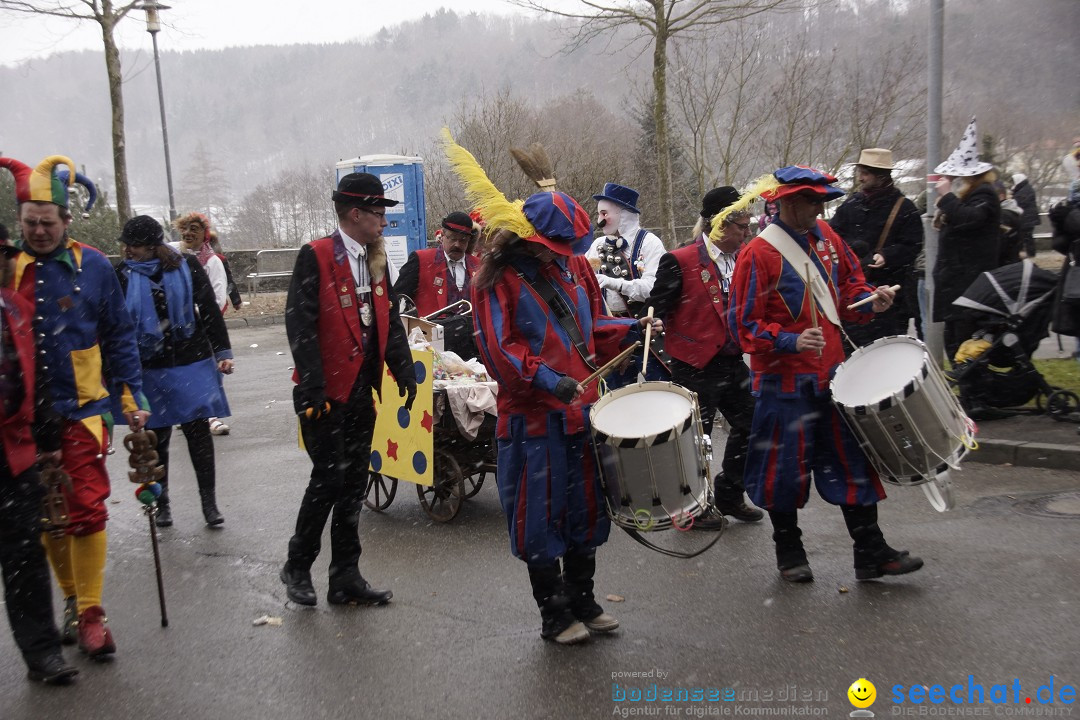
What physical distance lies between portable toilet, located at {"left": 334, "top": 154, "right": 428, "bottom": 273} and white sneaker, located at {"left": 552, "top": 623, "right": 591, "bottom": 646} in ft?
45.2

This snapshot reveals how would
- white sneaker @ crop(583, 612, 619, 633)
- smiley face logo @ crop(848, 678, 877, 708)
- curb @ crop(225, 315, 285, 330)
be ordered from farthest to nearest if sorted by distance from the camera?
curb @ crop(225, 315, 285, 330), white sneaker @ crop(583, 612, 619, 633), smiley face logo @ crop(848, 678, 877, 708)

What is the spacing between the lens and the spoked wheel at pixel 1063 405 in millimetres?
7738

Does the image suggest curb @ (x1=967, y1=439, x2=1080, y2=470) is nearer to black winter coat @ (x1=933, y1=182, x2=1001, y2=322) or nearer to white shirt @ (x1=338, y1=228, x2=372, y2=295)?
black winter coat @ (x1=933, y1=182, x2=1001, y2=322)

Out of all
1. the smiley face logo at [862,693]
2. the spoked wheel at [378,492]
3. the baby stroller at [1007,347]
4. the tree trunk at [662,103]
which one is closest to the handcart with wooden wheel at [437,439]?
the spoked wheel at [378,492]

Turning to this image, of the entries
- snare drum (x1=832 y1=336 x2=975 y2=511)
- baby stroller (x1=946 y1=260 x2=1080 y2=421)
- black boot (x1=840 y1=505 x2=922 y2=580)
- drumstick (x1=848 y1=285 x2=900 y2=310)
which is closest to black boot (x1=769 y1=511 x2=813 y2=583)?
black boot (x1=840 y1=505 x2=922 y2=580)

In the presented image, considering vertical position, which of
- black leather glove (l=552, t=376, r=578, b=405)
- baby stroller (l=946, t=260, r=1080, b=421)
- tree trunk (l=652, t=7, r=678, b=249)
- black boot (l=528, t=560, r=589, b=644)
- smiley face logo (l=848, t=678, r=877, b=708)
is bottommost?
smiley face logo (l=848, t=678, r=877, b=708)

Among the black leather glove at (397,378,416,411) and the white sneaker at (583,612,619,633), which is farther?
the black leather glove at (397,378,416,411)

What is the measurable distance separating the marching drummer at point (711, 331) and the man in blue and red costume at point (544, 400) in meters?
1.71

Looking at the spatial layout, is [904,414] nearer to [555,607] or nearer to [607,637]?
[607,637]

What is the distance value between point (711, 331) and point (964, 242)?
3690mm

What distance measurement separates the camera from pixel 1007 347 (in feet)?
25.6

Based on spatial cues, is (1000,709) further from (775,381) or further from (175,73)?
(175,73)

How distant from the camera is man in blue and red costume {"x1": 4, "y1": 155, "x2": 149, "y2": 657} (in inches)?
177

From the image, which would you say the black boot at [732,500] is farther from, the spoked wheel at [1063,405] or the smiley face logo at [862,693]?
the spoked wheel at [1063,405]
